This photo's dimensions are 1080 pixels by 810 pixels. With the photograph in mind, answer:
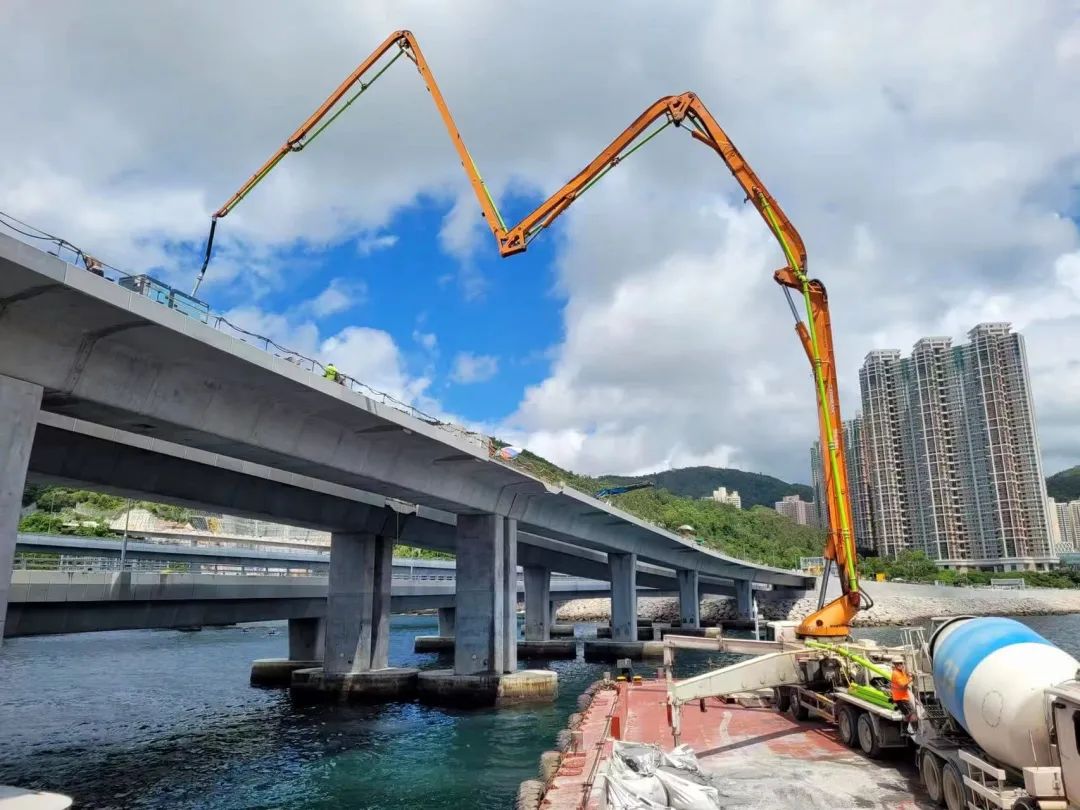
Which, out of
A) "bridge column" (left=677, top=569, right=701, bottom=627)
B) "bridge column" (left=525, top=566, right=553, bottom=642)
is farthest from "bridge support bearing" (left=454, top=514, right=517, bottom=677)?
"bridge column" (left=677, top=569, right=701, bottom=627)

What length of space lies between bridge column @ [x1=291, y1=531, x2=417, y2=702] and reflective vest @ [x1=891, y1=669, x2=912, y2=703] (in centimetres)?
2682

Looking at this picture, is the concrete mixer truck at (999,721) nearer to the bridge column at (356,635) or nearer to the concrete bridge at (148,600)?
the bridge column at (356,635)

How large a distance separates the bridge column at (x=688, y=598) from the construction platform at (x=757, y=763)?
56604 millimetres

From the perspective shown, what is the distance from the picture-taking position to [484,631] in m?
35.4

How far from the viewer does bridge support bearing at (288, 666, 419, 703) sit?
3578 cm

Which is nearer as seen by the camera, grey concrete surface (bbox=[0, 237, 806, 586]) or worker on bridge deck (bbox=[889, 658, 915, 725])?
worker on bridge deck (bbox=[889, 658, 915, 725])

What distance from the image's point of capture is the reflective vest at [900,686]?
14.4 meters

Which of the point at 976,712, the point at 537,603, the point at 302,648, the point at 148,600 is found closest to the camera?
the point at 976,712

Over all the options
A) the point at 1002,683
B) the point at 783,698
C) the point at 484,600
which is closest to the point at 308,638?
the point at 484,600

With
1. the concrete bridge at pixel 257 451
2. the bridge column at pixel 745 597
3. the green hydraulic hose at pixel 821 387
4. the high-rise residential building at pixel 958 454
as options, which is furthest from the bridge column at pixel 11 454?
the high-rise residential building at pixel 958 454

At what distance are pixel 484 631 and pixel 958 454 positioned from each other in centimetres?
15032

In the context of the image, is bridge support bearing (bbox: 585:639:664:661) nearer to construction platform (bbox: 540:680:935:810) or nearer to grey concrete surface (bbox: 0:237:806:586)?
grey concrete surface (bbox: 0:237:806:586)

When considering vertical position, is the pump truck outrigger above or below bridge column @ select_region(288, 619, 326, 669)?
above

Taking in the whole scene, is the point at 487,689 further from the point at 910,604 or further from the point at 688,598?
the point at 910,604
